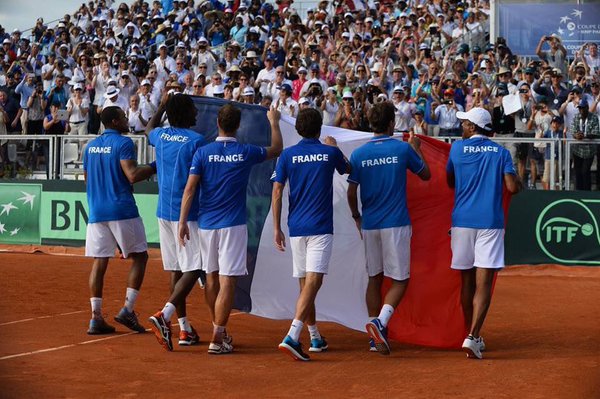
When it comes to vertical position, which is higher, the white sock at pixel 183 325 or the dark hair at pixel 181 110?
the dark hair at pixel 181 110

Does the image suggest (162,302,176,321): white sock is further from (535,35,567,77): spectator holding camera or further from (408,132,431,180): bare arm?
(535,35,567,77): spectator holding camera

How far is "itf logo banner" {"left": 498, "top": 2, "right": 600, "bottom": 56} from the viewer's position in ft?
69.0

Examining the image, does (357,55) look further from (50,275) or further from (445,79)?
(50,275)

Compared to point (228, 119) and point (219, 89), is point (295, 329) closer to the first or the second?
point (228, 119)

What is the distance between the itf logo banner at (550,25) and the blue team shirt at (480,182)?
12.6 meters

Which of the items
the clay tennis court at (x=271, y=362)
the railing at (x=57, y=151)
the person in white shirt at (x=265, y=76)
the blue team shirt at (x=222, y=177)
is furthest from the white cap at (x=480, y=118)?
the person in white shirt at (x=265, y=76)

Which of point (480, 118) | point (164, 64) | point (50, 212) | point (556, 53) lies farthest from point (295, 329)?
point (164, 64)

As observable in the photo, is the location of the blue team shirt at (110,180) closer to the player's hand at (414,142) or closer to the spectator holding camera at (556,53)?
the player's hand at (414,142)

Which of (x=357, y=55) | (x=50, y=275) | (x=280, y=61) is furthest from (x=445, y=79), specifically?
(x=50, y=275)

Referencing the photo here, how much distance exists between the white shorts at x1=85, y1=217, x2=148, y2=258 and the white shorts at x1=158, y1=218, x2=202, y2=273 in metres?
0.55

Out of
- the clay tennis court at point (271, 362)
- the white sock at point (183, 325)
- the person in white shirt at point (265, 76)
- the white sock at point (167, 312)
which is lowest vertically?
the clay tennis court at point (271, 362)

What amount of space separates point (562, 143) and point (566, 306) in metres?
3.98

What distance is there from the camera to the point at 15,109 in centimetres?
2219

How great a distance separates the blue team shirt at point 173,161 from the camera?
952cm
